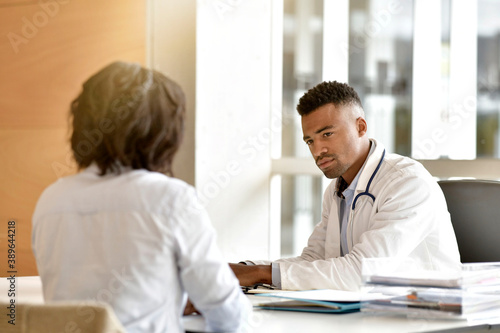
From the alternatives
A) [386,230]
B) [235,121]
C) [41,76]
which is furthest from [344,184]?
[41,76]

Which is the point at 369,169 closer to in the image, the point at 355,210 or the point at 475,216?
the point at 355,210

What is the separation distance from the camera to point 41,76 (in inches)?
154

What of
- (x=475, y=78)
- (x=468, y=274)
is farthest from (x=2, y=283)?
(x=475, y=78)

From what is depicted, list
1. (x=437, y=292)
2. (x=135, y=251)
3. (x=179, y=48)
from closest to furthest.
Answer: (x=135, y=251) → (x=437, y=292) → (x=179, y=48)

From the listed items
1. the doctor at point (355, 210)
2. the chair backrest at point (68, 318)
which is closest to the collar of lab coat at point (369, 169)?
the doctor at point (355, 210)

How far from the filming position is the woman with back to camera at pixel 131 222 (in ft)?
4.18

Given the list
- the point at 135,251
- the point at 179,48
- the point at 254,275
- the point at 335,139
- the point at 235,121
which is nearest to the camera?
the point at 135,251

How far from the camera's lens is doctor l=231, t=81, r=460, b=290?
2.12 meters

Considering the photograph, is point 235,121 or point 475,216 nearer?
point 475,216

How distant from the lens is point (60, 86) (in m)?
3.89

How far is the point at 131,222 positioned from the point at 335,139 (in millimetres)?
1359

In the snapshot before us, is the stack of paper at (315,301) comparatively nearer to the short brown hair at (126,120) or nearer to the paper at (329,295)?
the paper at (329,295)

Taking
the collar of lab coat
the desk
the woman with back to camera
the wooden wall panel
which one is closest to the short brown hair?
the woman with back to camera

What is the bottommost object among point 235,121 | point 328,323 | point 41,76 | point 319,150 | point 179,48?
point 328,323
